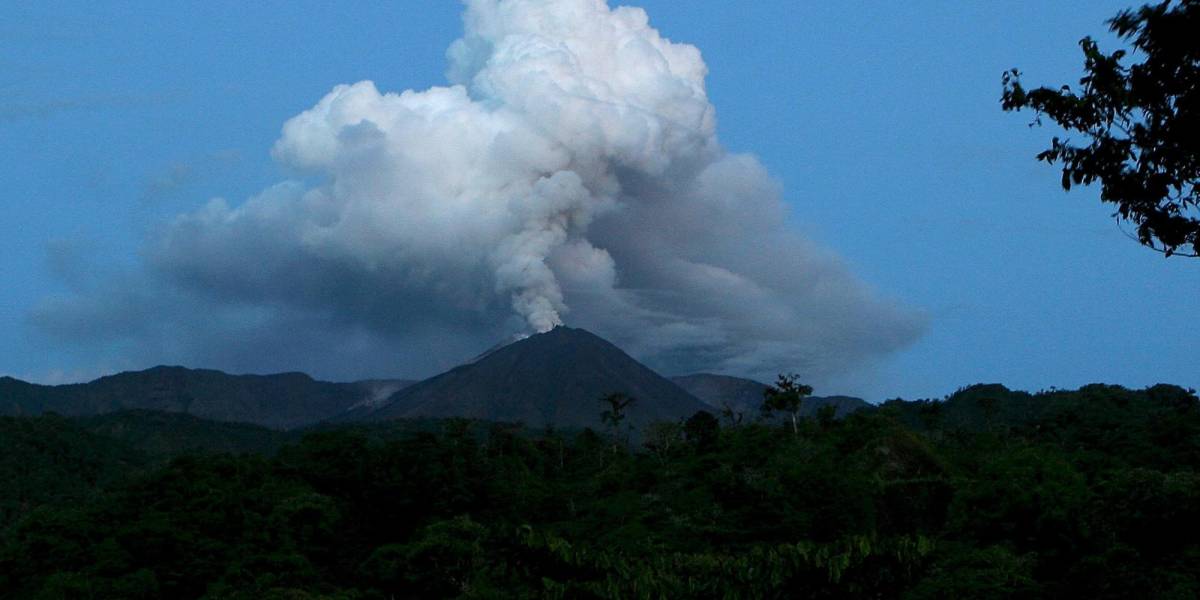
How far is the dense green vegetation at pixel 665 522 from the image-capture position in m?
38.5

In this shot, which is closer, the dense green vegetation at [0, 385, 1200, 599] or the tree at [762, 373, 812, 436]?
the dense green vegetation at [0, 385, 1200, 599]

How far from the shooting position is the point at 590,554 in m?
37.2

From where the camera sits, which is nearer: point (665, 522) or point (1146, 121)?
point (1146, 121)

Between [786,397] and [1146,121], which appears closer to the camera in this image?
[1146,121]

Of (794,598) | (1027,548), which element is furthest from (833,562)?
(1027,548)

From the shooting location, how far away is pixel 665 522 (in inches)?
2793

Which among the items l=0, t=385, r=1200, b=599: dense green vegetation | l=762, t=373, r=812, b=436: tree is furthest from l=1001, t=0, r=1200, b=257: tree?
l=762, t=373, r=812, b=436: tree

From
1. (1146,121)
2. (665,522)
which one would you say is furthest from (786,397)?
(1146,121)

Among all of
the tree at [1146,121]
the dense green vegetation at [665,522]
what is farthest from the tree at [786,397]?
the tree at [1146,121]

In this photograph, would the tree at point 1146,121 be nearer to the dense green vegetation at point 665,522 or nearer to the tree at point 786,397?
the dense green vegetation at point 665,522

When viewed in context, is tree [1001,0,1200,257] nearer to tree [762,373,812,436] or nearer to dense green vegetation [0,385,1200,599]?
dense green vegetation [0,385,1200,599]

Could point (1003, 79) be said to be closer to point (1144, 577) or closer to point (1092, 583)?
point (1144, 577)

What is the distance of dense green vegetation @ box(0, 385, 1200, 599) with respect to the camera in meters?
38.5

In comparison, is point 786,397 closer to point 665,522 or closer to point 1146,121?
point 665,522
